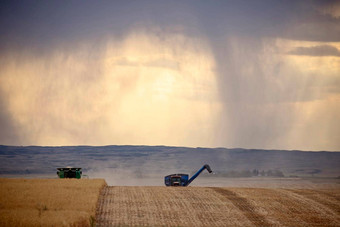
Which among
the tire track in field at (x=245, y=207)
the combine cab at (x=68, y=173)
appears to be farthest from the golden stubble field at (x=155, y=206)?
the combine cab at (x=68, y=173)

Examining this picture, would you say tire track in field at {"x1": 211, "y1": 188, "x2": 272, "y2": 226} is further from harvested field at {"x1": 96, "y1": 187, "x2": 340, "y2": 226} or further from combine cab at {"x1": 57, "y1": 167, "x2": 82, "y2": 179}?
combine cab at {"x1": 57, "y1": 167, "x2": 82, "y2": 179}

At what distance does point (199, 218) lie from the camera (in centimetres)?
4975

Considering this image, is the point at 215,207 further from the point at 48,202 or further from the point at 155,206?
the point at 48,202

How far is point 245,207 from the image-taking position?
55.6m

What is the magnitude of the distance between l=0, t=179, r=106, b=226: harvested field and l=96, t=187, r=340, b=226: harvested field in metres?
1.41

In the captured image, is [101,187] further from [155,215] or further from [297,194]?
[297,194]

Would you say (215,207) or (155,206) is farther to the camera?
(215,207)

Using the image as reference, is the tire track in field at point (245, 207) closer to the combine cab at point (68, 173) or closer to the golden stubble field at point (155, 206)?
the golden stubble field at point (155, 206)

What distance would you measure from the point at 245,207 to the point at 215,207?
2.73 m

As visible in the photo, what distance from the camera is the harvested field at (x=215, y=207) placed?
A: 48.9m

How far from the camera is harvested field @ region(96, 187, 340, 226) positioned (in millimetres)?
48875

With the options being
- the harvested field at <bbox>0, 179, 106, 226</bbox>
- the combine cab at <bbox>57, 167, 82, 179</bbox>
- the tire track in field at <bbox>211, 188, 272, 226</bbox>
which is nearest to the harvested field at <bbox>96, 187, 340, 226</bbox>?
the tire track in field at <bbox>211, 188, 272, 226</bbox>

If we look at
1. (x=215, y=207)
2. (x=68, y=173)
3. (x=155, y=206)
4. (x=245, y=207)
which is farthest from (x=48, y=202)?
(x=68, y=173)

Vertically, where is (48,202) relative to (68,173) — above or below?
below
